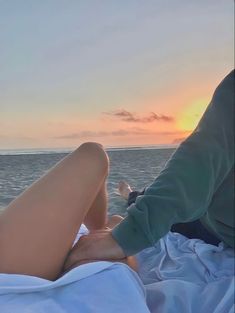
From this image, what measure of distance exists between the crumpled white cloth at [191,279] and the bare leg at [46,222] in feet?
0.59

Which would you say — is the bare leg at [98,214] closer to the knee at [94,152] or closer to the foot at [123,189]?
the knee at [94,152]

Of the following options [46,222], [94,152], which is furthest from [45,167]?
[46,222]

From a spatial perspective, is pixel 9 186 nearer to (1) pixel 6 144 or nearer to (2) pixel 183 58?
(1) pixel 6 144

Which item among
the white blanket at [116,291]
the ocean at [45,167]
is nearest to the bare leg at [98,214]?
the ocean at [45,167]

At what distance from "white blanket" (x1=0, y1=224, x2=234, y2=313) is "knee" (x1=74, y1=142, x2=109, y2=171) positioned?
21 centimetres

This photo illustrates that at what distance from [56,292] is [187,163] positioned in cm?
29

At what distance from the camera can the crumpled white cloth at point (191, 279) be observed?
77 centimetres

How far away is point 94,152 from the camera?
0.92 meters

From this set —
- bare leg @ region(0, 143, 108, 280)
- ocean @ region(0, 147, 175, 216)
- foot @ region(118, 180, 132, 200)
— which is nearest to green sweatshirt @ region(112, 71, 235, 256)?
bare leg @ region(0, 143, 108, 280)

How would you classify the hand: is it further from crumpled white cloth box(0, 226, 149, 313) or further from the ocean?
the ocean

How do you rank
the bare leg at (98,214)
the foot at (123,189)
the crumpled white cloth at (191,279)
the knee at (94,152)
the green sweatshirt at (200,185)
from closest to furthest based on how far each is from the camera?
the green sweatshirt at (200,185), the crumpled white cloth at (191,279), the knee at (94,152), the bare leg at (98,214), the foot at (123,189)

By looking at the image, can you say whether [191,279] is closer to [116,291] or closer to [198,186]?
[116,291]

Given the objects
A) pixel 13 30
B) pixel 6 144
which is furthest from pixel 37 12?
pixel 6 144

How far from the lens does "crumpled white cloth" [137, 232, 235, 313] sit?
766 millimetres
